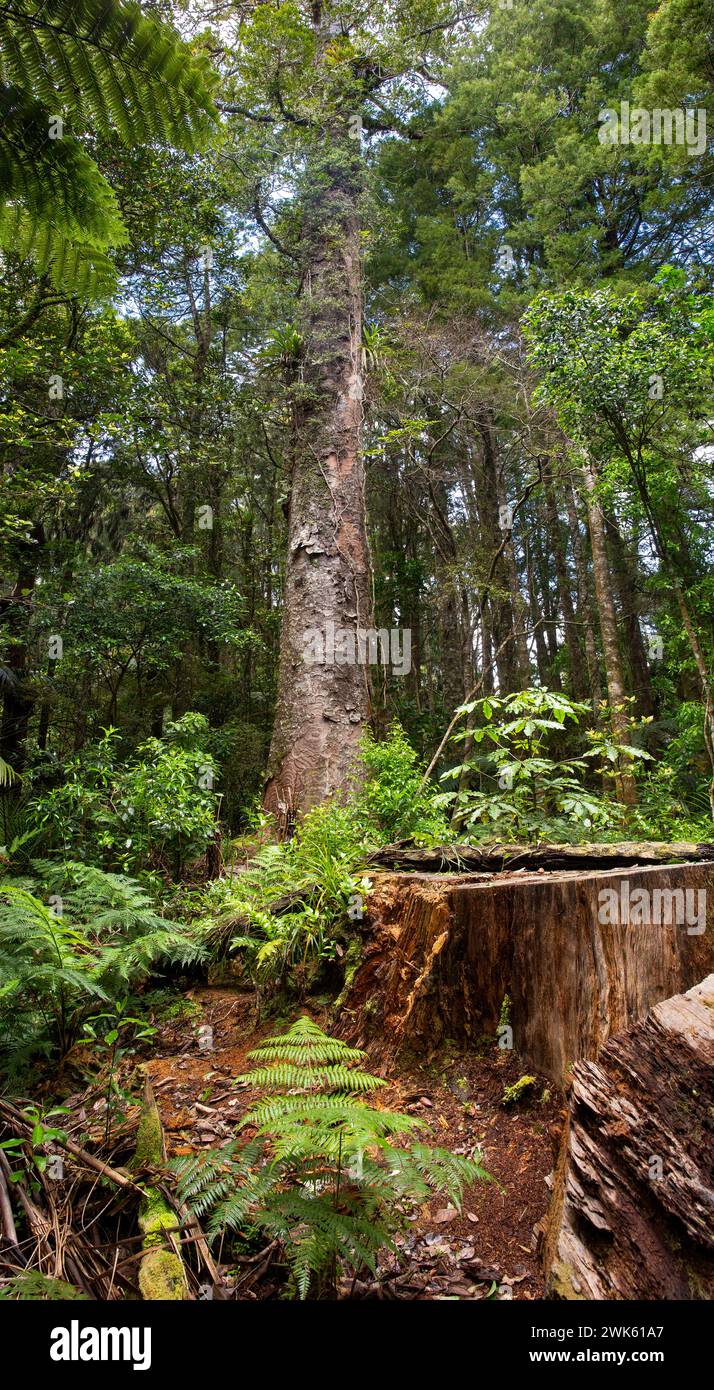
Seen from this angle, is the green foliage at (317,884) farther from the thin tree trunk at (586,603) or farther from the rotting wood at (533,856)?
the thin tree trunk at (586,603)

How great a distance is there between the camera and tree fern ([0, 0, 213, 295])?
200cm

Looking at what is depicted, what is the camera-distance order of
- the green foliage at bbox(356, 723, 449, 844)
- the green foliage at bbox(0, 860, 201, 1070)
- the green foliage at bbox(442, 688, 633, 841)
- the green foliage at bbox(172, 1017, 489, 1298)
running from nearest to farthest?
the green foliage at bbox(172, 1017, 489, 1298) < the green foliage at bbox(0, 860, 201, 1070) < the green foliage at bbox(442, 688, 633, 841) < the green foliage at bbox(356, 723, 449, 844)

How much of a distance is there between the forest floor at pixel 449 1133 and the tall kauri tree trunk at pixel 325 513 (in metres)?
2.87

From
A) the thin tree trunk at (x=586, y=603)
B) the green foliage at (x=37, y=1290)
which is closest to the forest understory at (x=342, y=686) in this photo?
the green foliage at (x=37, y=1290)

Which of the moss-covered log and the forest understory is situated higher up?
the forest understory

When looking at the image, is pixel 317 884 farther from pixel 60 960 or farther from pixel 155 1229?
pixel 155 1229

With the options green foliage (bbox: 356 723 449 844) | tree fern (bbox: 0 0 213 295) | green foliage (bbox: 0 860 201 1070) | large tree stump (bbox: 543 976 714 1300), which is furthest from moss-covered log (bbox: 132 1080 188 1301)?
tree fern (bbox: 0 0 213 295)

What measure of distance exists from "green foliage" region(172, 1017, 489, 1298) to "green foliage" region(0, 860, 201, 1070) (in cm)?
83

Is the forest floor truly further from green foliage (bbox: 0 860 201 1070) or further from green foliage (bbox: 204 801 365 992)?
green foliage (bbox: 0 860 201 1070)

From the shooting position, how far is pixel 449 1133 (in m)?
2.52

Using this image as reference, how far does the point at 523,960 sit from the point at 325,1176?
1256 mm

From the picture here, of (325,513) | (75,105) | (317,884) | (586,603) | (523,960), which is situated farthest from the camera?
(586,603)

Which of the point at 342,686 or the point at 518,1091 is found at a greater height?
the point at 342,686

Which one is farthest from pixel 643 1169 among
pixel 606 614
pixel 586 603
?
pixel 586 603
